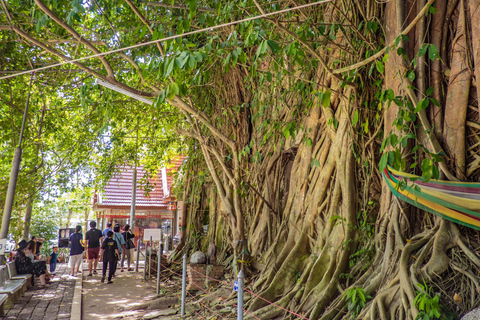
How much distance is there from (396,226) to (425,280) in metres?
0.73

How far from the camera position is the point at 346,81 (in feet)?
15.5

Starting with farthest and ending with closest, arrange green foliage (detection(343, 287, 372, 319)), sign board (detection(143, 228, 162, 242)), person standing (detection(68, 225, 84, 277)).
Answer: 1. sign board (detection(143, 228, 162, 242))
2. person standing (detection(68, 225, 84, 277))
3. green foliage (detection(343, 287, 372, 319))

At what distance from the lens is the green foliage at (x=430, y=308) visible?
340 centimetres

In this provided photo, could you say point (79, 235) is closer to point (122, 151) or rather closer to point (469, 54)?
point (122, 151)

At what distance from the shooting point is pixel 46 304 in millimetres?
7449

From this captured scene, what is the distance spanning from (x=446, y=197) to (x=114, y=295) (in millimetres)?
6971

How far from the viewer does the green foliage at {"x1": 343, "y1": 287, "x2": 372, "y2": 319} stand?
163 inches

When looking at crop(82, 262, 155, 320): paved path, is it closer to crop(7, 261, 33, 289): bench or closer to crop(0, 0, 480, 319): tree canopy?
crop(7, 261, 33, 289): bench

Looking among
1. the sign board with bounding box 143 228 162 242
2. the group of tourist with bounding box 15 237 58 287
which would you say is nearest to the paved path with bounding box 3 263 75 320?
the group of tourist with bounding box 15 237 58 287

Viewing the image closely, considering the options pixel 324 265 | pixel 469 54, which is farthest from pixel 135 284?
pixel 469 54

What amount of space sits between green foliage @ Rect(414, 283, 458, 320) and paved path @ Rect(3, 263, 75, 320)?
5382 millimetres

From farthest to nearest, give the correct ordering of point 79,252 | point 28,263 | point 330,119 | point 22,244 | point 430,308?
1. point 79,252
2. point 28,263
3. point 22,244
4. point 330,119
5. point 430,308

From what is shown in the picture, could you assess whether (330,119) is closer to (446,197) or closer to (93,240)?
(446,197)

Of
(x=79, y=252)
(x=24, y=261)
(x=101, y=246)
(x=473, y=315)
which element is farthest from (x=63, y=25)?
(x=79, y=252)
